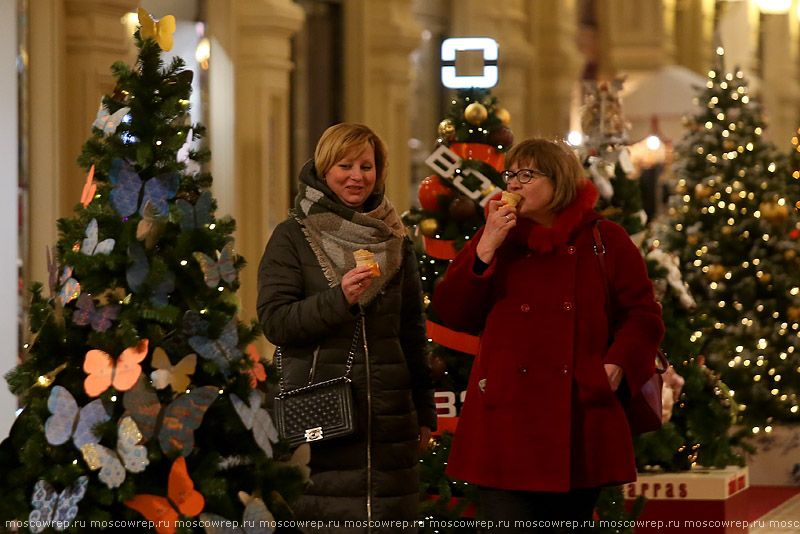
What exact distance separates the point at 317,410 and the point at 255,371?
316mm

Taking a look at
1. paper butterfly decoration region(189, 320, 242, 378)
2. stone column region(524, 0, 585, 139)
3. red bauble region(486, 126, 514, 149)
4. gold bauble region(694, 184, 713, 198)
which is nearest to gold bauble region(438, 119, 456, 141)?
red bauble region(486, 126, 514, 149)

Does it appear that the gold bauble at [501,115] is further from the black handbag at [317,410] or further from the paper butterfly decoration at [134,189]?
the paper butterfly decoration at [134,189]

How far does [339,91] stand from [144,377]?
8294 mm

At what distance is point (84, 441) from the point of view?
398 cm

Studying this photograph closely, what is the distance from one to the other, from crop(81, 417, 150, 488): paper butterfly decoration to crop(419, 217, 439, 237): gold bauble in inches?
92.5

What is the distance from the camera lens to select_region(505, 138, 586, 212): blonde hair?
4434 mm

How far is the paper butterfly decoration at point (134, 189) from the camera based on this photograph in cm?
407

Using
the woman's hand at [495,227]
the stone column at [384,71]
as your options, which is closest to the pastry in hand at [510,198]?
the woman's hand at [495,227]

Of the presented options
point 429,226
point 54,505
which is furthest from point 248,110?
point 54,505

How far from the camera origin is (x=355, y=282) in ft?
14.1

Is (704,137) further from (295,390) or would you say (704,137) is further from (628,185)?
(295,390)

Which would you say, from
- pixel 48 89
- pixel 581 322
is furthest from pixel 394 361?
pixel 48 89

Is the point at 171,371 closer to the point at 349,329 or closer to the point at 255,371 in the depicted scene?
the point at 255,371

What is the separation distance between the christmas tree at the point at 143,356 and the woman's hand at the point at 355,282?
1.11 feet
